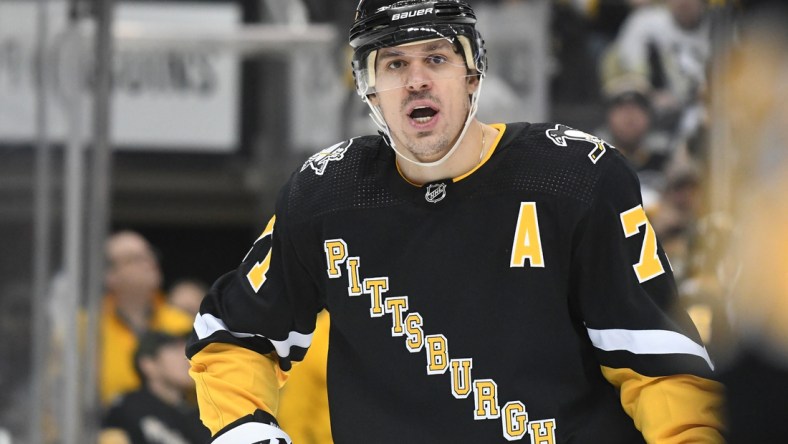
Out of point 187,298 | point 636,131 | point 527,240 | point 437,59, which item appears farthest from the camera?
point 187,298

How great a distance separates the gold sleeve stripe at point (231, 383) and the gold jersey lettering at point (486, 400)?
1.31ft

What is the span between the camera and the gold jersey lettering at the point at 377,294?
7.66 ft

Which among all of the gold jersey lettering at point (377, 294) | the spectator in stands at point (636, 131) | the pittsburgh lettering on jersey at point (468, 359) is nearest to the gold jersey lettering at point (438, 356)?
the pittsburgh lettering on jersey at point (468, 359)

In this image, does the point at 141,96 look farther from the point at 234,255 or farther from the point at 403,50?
the point at 403,50

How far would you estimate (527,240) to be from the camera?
225 centimetres

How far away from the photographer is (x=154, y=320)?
19.4 feet

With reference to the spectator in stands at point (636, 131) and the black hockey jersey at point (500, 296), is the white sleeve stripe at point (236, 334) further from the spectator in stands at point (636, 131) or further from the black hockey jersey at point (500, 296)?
the spectator in stands at point (636, 131)

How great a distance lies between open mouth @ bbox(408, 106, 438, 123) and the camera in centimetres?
233

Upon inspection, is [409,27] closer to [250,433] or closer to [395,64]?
[395,64]

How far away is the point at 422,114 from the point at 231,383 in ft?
1.88

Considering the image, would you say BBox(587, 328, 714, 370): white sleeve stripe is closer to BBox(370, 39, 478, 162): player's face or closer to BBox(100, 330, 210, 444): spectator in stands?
BBox(370, 39, 478, 162): player's face

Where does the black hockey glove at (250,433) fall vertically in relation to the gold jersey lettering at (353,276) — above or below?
below

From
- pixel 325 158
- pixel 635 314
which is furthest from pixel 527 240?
pixel 325 158

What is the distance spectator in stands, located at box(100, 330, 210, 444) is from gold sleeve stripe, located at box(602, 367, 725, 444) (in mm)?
3088
